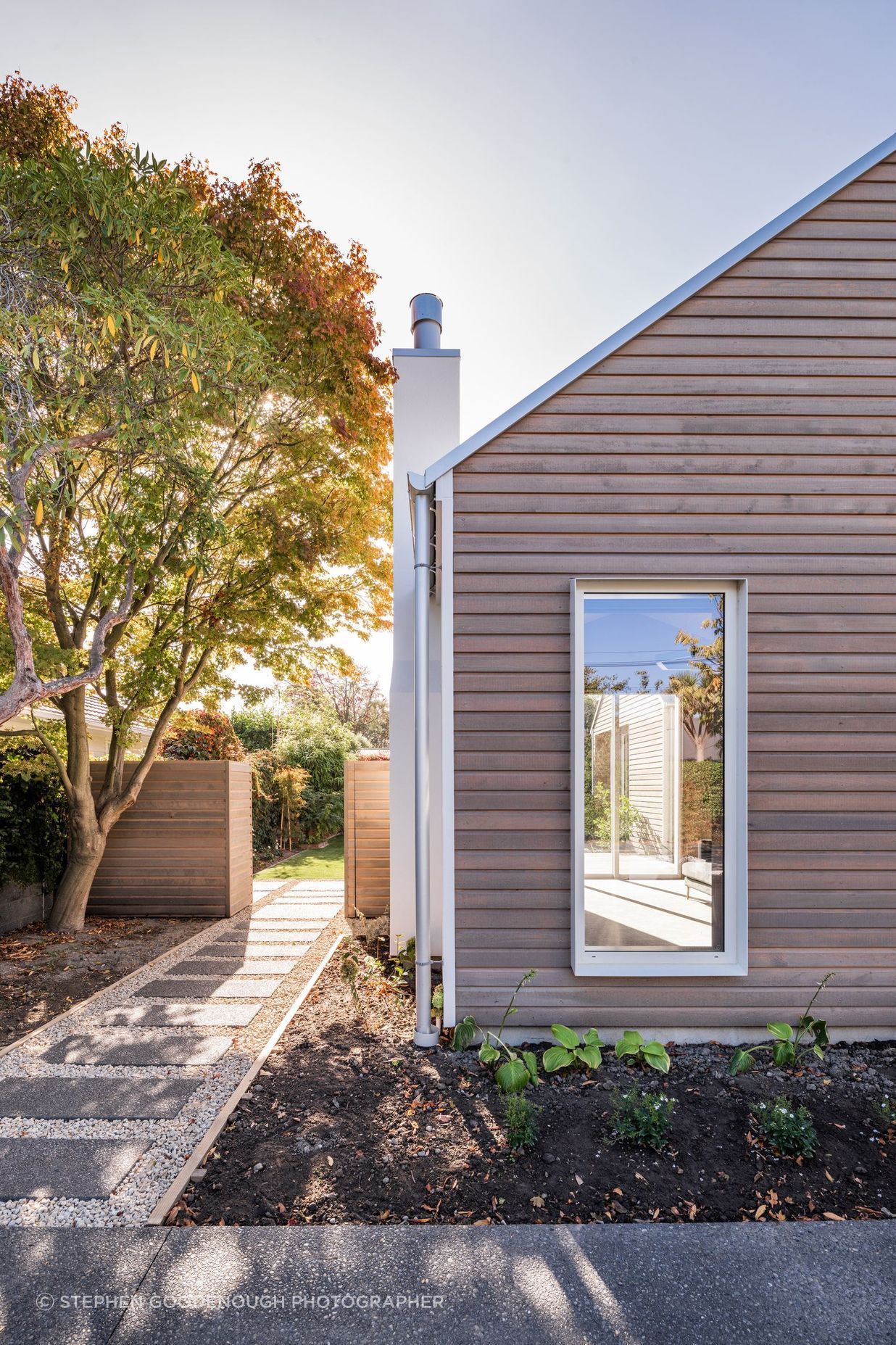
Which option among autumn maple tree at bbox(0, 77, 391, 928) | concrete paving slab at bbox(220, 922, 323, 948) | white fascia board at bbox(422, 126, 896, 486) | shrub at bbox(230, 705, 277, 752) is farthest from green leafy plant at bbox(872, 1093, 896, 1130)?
shrub at bbox(230, 705, 277, 752)

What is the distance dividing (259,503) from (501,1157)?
651cm

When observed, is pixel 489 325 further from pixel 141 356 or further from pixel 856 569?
pixel 856 569

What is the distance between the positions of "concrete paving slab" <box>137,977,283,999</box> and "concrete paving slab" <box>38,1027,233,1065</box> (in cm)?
69

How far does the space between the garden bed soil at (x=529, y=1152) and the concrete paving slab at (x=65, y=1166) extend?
40cm

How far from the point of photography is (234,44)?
237 inches

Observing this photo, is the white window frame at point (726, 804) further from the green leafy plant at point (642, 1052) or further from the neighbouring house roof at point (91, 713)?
the neighbouring house roof at point (91, 713)

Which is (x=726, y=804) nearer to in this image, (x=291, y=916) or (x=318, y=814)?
(x=291, y=916)

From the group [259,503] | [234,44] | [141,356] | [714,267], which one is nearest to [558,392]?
[714,267]

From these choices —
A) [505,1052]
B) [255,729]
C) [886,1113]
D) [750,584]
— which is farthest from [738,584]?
[255,729]

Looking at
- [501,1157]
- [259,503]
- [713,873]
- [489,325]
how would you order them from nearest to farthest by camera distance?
1. [501,1157]
2. [713,873]
3. [489,325]
4. [259,503]

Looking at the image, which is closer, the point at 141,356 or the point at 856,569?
the point at 856,569

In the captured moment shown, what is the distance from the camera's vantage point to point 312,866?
11633 mm

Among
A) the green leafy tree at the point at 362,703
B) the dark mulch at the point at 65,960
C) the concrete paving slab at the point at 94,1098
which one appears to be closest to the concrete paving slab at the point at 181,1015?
the dark mulch at the point at 65,960

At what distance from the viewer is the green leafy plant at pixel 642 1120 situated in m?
2.89
